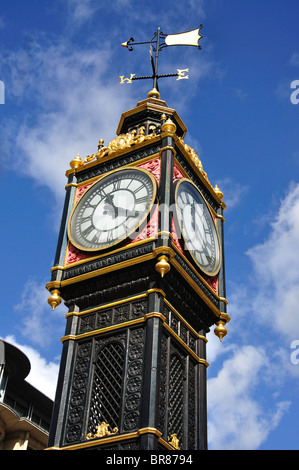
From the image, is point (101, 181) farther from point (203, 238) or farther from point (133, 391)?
point (133, 391)

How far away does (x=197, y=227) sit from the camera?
20422 millimetres

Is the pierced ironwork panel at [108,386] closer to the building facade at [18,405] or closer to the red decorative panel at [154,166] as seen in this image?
the red decorative panel at [154,166]

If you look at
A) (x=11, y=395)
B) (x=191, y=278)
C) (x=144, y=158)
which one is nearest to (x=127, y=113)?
(x=144, y=158)

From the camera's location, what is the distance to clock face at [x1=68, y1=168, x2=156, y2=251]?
19203 millimetres

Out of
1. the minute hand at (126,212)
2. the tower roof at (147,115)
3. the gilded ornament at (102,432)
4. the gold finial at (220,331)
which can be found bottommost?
the gilded ornament at (102,432)

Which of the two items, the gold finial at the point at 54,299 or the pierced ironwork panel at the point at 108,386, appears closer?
the pierced ironwork panel at the point at 108,386

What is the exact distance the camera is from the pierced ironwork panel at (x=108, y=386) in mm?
16734

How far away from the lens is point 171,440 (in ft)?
53.9

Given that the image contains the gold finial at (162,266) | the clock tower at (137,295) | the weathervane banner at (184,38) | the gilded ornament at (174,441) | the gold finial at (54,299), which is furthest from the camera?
the weathervane banner at (184,38)

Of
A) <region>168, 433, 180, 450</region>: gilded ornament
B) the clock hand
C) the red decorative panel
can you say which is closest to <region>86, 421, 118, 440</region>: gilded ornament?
<region>168, 433, 180, 450</region>: gilded ornament

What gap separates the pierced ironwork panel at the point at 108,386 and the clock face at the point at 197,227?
3351 mm

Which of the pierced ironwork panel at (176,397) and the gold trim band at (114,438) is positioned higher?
the pierced ironwork panel at (176,397)

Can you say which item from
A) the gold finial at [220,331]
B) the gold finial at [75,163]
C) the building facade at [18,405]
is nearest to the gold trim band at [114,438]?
the gold finial at [220,331]
